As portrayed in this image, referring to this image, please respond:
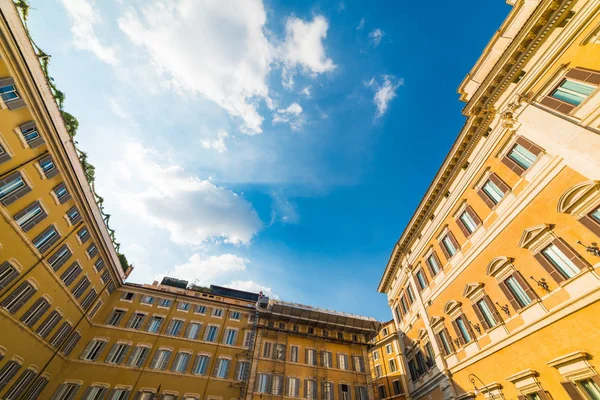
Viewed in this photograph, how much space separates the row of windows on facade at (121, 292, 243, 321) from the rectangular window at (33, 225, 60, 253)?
11.1 metres

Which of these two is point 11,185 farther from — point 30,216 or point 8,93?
point 8,93

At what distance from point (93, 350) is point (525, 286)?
32.8m

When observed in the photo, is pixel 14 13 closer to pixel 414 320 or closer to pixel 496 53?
pixel 496 53

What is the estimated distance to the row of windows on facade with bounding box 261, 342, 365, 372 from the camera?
26.2m

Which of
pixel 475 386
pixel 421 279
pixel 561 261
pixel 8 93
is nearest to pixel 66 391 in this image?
pixel 8 93

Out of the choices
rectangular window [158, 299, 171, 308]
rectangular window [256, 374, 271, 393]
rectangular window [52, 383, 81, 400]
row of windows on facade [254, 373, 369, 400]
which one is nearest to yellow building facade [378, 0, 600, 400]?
row of windows on facade [254, 373, 369, 400]

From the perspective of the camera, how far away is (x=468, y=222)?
54.6 ft

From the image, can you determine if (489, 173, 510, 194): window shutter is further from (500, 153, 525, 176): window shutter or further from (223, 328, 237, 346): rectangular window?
(223, 328, 237, 346): rectangular window

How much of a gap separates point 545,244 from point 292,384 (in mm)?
22943

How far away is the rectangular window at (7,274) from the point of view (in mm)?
16531

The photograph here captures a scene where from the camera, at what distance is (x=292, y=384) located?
24.3 metres

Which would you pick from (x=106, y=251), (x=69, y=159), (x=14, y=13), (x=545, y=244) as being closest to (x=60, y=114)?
(x=69, y=159)

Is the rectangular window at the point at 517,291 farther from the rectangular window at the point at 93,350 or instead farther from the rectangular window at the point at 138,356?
the rectangular window at the point at 93,350

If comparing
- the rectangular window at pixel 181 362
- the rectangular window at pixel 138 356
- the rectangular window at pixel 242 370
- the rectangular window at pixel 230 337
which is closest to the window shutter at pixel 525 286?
the rectangular window at pixel 242 370
